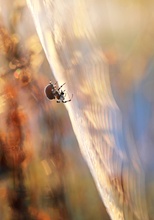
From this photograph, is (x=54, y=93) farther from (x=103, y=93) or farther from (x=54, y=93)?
(x=103, y=93)

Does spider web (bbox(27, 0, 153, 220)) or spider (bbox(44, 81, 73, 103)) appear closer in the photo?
spider web (bbox(27, 0, 153, 220))

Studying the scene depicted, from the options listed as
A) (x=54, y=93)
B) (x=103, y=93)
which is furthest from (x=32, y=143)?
(x=103, y=93)

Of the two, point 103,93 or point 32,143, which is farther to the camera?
point 32,143

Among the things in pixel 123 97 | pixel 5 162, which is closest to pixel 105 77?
pixel 123 97
